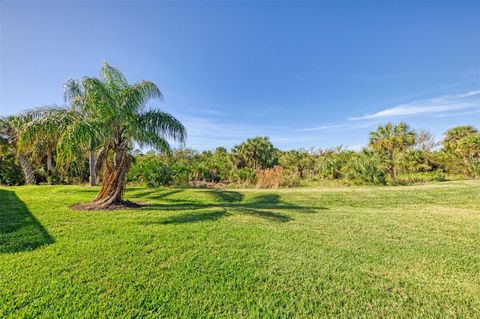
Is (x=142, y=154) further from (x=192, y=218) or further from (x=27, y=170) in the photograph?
(x=192, y=218)

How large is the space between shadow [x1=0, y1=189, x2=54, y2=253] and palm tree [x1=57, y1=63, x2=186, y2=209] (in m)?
1.43

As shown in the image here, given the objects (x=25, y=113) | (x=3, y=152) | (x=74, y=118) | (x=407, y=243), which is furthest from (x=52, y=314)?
(x=3, y=152)

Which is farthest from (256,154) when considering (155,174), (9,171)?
(9,171)

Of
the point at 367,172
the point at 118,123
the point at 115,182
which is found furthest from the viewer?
the point at 367,172

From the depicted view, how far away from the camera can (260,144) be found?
26.4 m

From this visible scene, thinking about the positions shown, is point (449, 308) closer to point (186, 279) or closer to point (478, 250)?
point (478, 250)

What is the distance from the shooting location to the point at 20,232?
436 cm

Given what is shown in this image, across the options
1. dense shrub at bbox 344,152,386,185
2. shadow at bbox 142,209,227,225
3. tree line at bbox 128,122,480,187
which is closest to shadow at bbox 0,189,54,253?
shadow at bbox 142,209,227,225

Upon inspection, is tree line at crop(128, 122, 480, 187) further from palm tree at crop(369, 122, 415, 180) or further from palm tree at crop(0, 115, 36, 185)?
palm tree at crop(0, 115, 36, 185)

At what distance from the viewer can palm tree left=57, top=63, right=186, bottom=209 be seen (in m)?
6.25

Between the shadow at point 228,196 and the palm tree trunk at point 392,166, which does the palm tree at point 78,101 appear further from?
the palm tree trunk at point 392,166

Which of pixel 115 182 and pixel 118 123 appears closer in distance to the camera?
pixel 118 123

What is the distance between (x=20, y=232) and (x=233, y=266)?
4241mm

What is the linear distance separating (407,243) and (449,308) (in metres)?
2.02
